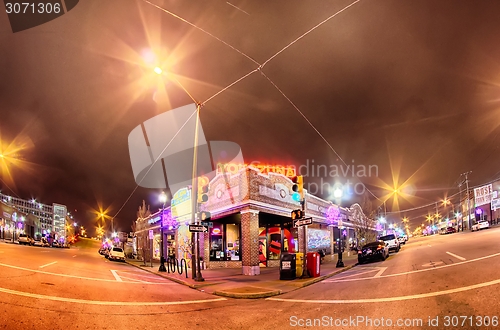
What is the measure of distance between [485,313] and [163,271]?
20.3 meters

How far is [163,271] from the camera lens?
73.0 feet

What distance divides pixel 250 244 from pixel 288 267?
463 centimetres

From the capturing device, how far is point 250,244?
64.7 ft

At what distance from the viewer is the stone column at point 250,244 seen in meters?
19.7

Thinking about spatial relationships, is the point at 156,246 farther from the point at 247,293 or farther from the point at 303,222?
the point at 247,293

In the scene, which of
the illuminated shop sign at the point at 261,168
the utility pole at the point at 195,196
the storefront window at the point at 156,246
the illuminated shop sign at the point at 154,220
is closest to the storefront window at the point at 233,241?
the illuminated shop sign at the point at 261,168

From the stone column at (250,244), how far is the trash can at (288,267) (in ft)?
14.2

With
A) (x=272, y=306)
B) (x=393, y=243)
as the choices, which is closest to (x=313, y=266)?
(x=272, y=306)

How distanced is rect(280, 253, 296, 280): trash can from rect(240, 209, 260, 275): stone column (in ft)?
14.2

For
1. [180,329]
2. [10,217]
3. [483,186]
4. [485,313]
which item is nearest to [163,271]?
[180,329]

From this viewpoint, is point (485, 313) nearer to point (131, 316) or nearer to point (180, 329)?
point (180, 329)

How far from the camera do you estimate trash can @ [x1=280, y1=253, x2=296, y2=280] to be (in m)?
15.4

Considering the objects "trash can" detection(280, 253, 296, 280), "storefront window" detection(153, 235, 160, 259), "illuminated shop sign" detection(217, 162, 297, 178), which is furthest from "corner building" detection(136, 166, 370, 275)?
"storefront window" detection(153, 235, 160, 259)

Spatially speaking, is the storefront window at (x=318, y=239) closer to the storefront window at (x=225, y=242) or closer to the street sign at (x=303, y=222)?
the storefront window at (x=225, y=242)
